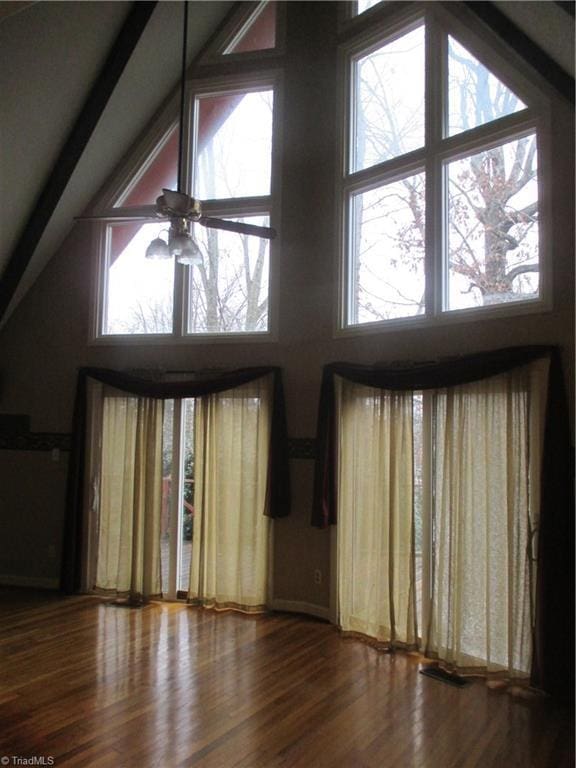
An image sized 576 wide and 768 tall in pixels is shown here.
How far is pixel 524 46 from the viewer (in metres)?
3.53

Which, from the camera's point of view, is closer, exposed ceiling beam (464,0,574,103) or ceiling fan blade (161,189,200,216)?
ceiling fan blade (161,189,200,216)

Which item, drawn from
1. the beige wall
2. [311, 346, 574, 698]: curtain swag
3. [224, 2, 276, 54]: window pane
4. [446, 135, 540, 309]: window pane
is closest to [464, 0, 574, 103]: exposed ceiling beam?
the beige wall

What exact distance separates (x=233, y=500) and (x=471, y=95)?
421 cm

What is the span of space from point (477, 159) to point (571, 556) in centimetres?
310

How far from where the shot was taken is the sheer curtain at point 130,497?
16.7 ft

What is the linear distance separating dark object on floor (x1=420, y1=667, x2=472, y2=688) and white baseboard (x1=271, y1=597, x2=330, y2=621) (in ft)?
3.67

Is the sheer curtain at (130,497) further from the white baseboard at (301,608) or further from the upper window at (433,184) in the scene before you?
the upper window at (433,184)

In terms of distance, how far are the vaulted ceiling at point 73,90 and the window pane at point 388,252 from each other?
1438mm

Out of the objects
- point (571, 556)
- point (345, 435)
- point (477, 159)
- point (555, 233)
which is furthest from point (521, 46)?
point (571, 556)

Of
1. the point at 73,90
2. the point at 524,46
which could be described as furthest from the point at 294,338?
the point at 73,90

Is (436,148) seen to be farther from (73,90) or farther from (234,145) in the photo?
(73,90)

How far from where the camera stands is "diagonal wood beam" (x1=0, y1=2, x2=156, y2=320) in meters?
4.49

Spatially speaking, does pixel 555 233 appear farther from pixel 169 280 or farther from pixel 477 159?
pixel 169 280

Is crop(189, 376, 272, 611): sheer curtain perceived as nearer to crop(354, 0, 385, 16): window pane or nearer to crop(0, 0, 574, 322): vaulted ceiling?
crop(0, 0, 574, 322): vaulted ceiling
